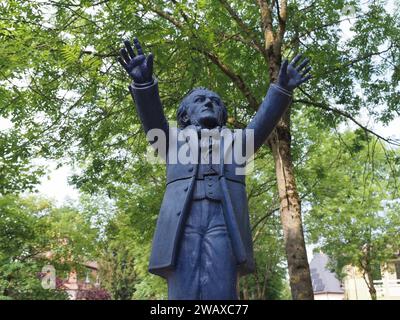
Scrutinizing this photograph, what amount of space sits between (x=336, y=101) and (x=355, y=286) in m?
32.4

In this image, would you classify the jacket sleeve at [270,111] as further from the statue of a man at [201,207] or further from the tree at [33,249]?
the tree at [33,249]

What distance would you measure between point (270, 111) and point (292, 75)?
368mm

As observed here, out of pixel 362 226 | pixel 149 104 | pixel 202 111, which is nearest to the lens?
pixel 149 104

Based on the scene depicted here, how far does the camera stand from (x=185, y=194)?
3635 mm

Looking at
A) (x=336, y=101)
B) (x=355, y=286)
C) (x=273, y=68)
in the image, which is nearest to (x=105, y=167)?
(x=273, y=68)

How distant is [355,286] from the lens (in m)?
39.2

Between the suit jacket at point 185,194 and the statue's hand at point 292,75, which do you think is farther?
the statue's hand at point 292,75

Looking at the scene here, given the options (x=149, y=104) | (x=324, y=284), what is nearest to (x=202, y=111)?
(x=149, y=104)

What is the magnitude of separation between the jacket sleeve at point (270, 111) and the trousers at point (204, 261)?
2.49 feet

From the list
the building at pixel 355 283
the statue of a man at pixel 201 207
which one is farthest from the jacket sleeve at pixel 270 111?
the building at pixel 355 283

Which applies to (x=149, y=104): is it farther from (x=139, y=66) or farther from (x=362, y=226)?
(x=362, y=226)

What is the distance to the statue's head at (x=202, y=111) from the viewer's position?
13.2 feet

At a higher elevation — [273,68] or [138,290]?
[273,68]
